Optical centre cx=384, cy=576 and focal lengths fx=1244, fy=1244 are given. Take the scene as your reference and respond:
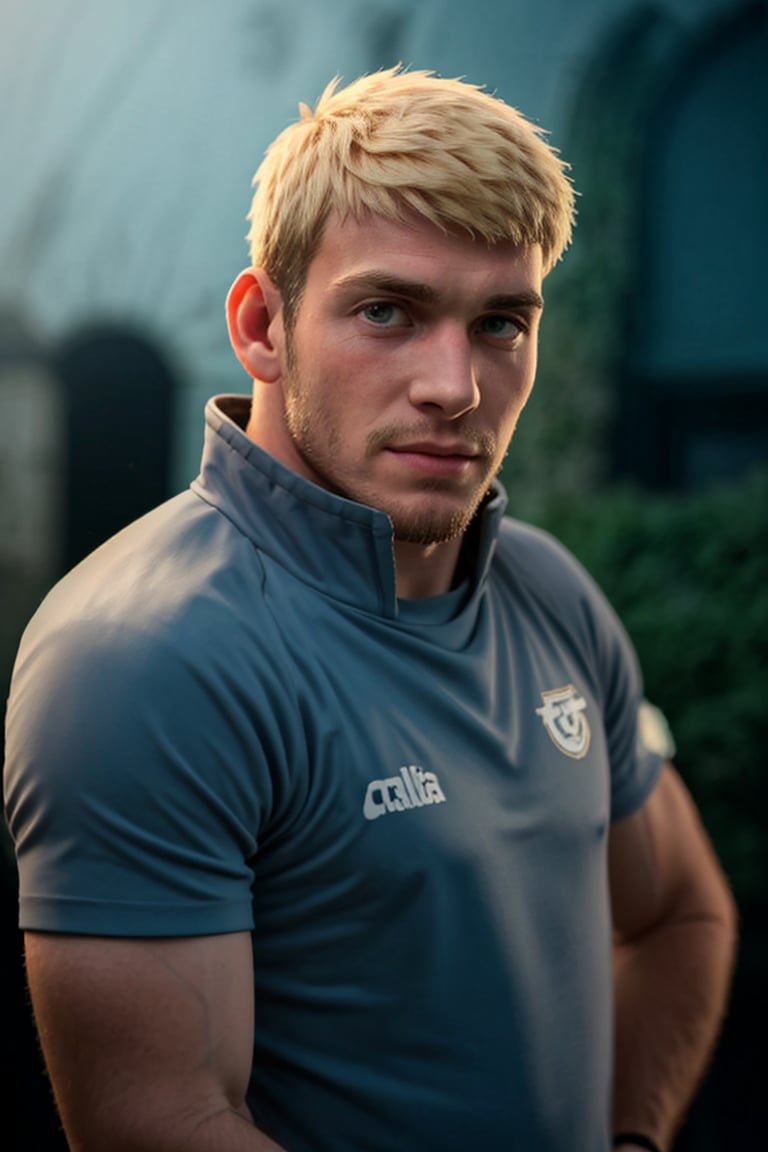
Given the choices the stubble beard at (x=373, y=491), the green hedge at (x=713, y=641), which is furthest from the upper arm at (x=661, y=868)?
the green hedge at (x=713, y=641)

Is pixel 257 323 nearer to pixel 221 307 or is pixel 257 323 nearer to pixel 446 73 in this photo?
pixel 221 307

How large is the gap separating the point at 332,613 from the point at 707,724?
95.7 inches

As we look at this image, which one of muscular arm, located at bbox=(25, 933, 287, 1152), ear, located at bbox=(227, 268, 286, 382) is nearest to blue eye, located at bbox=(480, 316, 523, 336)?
ear, located at bbox=(227, 268, 286, 382)

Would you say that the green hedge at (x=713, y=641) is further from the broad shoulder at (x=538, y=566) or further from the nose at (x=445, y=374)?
the nose at (x=445, y=374)

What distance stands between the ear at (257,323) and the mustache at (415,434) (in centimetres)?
16

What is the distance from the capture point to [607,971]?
1.58 metres

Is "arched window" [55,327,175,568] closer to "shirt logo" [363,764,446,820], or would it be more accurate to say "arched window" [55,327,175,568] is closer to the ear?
the ear

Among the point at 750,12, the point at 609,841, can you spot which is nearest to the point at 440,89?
the point at 609,841

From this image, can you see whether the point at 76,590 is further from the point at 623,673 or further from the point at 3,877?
the point at 3,877

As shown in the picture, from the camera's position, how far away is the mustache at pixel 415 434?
1359mm

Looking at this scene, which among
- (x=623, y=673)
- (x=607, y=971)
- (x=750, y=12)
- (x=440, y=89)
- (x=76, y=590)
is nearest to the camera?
(x=76, y=590)

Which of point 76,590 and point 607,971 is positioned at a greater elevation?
point 76,590

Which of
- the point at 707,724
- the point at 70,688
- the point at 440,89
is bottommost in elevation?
the point at 707,724

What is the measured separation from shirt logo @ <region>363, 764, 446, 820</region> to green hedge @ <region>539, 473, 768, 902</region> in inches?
94.2
